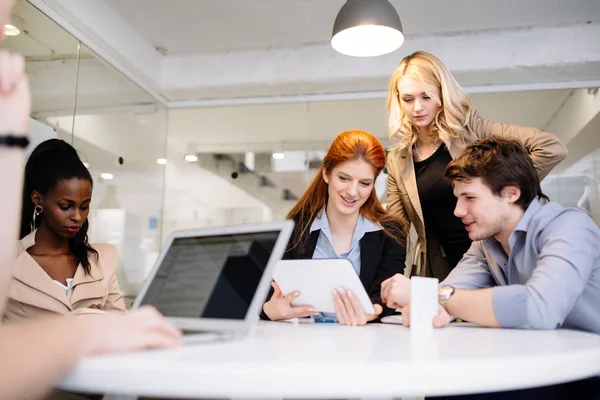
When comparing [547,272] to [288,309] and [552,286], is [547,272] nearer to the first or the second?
[552,286]

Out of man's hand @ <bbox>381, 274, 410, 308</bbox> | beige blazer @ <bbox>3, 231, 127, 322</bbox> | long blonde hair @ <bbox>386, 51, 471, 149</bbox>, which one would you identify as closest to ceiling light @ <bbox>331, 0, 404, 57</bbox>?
long blonde hair @ <bbox>386, 51, 471, 149</bbox>

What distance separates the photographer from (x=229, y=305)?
1.13 m

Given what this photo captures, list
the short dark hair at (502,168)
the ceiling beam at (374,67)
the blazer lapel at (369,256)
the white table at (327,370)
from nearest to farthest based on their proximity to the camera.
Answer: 1. the white table at (327,370)
2. the short dark hair at (502,168)
3. the blazer lapel at (369,256)
4. the ceiling beam at (374,67)

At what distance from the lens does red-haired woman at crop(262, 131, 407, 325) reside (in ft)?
7.54

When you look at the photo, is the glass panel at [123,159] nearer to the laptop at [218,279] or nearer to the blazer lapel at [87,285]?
the blazer lapel at [87,285]

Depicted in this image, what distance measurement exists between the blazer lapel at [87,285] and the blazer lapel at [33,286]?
6 centimetres

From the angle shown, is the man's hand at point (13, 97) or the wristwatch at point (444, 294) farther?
the wristwatch at point (444, 294)

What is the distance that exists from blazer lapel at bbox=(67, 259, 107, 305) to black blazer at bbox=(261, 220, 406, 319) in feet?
2.42

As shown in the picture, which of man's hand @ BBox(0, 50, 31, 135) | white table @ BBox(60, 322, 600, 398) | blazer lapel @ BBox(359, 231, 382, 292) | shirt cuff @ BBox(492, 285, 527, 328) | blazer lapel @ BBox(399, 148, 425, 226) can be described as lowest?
white table @ BBox(60, 322, 600, 398)

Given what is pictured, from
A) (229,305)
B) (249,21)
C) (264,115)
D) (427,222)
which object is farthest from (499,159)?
(264,115)

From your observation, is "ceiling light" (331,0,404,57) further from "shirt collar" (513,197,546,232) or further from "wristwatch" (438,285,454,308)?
"wristwatch" (438,285,454,308)

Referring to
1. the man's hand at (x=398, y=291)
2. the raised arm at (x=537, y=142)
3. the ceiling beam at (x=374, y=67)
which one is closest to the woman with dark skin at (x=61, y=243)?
the man's hand at (x=398, y=291)

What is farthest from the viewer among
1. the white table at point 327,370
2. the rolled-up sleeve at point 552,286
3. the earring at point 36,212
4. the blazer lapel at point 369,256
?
the earring at point 36,212

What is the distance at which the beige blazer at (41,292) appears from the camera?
83.0 inches
